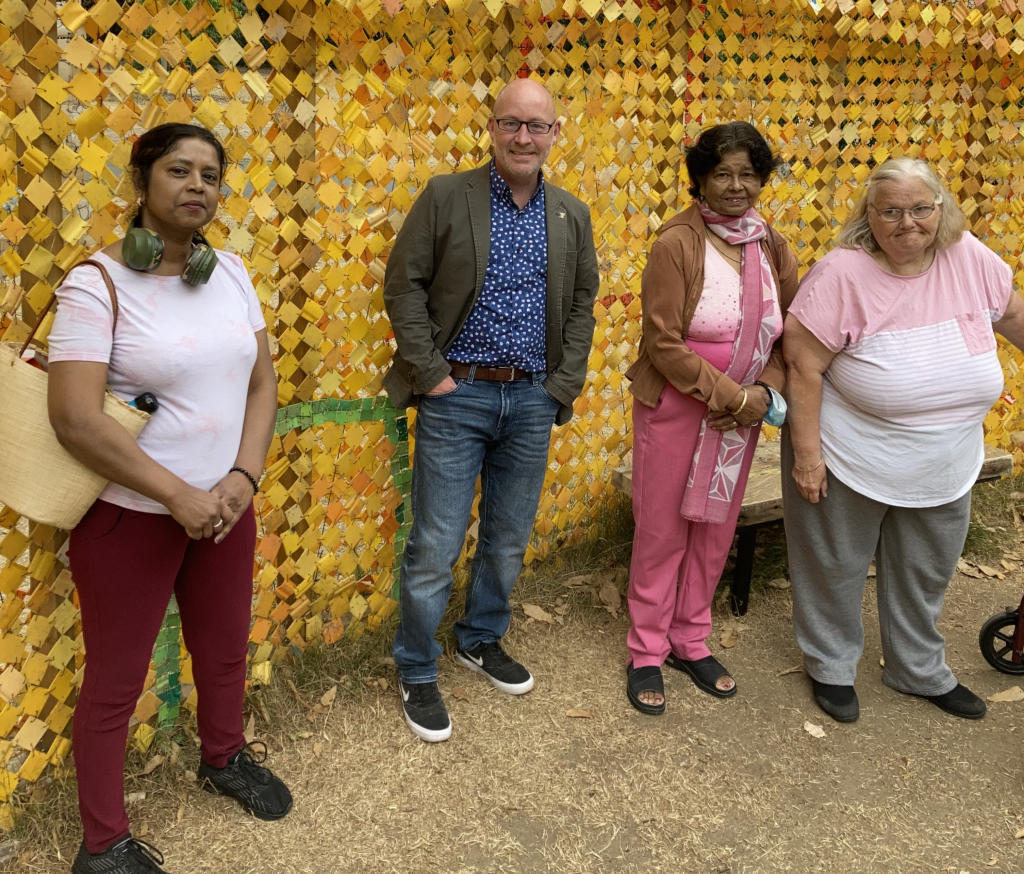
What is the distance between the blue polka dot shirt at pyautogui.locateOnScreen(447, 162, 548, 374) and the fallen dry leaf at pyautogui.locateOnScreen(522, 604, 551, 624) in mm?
1432

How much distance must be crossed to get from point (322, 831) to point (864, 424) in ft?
7.29

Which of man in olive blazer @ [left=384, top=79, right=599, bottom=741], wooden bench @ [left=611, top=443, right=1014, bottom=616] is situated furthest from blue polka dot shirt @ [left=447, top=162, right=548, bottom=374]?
wooden bench @ [left=611, top=443, right=1014, bottom=616]

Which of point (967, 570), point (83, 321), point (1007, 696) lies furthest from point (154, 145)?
point (967, 570)

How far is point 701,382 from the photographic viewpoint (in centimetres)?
321

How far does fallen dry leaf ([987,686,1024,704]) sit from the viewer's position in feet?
12.0

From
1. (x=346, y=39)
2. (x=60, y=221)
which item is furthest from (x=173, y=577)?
(x=346, y=39)

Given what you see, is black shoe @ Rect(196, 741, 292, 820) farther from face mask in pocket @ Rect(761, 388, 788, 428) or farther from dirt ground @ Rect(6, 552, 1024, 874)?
face mask in pocket @ Rect(761, 388, 788, 428)

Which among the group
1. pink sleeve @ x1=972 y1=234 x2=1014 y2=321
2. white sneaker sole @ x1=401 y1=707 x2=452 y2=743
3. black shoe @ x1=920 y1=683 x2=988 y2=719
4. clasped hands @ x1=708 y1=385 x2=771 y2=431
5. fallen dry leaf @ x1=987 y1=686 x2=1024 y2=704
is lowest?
fallen dry leaf @ x1=987 y1=686 x2=1024 y2=704

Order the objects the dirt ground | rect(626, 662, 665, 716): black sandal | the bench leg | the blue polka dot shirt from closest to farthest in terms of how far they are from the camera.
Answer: the dirt ground → the blue polka dot shirt → rect(626, 662, 665, 716): black sandal → the bench leg

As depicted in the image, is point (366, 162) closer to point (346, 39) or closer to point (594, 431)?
point (346, 39)

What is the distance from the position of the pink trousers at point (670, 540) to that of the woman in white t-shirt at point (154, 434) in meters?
1.47

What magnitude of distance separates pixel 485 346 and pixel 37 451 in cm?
139

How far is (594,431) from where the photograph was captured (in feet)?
14.7

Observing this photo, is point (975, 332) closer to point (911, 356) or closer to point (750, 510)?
point (911, 356)
